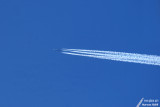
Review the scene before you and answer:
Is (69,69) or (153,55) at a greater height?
(153,55)

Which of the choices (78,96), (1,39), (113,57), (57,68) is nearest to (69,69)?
(57,68)

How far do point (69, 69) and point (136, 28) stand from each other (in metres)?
0.55

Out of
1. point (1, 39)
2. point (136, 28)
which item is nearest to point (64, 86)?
point (1, 39)

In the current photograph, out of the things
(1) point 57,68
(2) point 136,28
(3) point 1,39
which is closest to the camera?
(3) point 1,39

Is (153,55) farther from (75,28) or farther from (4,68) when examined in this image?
(4,68)

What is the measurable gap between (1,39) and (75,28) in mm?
459

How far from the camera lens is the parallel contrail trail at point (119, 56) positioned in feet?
4.41

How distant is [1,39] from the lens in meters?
1.21

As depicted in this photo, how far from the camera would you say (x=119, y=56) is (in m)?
1.42

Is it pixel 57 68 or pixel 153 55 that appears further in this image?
pixel 153 55

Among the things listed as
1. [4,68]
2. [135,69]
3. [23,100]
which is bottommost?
[23,100]

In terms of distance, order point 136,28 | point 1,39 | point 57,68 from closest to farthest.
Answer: point 1,39 < point 57,68 < point 136,28

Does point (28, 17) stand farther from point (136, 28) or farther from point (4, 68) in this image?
point (136, 28)

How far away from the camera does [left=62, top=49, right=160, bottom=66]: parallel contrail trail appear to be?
1.34 metres
